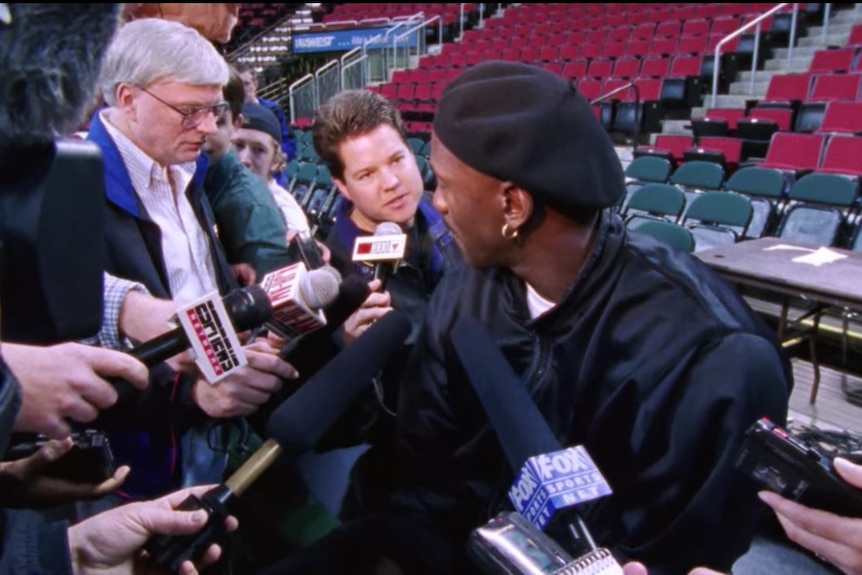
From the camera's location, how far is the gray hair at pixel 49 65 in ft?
1.27

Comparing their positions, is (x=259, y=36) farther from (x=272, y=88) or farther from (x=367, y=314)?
(x=367, y=314)

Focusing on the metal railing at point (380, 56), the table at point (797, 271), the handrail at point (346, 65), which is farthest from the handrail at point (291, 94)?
the table at point (797, 271)

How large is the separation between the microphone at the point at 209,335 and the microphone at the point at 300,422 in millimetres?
113

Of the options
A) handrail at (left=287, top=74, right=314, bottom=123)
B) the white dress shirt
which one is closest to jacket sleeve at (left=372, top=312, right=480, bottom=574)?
the white dress shirt

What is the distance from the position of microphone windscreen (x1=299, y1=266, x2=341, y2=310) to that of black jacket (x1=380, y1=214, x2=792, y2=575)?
30 cm

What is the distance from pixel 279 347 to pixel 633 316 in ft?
2.04

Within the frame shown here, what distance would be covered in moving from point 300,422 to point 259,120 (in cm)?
205

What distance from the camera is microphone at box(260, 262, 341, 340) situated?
3.53ft

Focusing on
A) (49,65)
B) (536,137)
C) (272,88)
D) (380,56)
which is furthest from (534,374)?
(272,88)

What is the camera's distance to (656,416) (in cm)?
98

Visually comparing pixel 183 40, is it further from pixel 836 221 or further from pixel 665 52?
pixel 665 52

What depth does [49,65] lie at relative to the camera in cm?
40

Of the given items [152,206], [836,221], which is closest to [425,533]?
[152,206]

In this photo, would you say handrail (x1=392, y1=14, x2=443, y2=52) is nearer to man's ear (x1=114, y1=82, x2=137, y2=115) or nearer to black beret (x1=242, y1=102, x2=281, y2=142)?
black beret (x1=242, y1=102, x2=281, y2=142)
